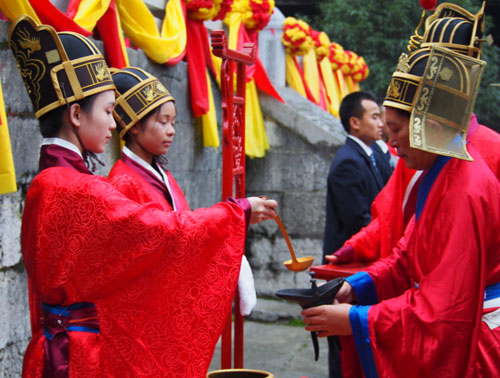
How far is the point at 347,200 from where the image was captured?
439cm

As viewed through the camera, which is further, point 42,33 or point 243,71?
point 243,71

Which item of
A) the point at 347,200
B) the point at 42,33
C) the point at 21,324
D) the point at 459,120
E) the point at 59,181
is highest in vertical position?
the point at 42,33

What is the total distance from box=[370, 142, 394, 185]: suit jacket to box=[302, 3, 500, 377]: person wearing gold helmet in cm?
249

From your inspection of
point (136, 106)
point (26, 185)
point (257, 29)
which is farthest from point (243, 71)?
point (257, 29)

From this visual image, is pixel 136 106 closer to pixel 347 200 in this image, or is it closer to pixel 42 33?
pixel 42 33

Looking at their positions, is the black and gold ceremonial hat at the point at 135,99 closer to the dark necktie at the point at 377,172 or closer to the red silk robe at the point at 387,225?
the red silk robe at the point at 387,225

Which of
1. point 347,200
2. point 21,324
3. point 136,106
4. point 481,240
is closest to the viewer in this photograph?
point 481,240

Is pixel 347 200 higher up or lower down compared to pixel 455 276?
lower down

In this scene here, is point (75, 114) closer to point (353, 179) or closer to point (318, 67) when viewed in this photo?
point (353, 179)

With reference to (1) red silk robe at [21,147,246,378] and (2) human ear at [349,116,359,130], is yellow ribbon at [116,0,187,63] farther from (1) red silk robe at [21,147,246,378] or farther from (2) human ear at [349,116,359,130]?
(1) red silk robe at [21,147,246,378]

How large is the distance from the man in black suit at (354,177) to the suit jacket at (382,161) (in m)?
0.14

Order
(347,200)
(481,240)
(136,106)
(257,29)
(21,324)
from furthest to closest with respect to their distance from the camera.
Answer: (257,29)
(347,200)
(21,324)
(136,106)
(481,240)

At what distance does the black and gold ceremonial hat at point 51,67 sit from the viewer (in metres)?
2.23

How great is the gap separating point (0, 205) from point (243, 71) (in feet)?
4.61
